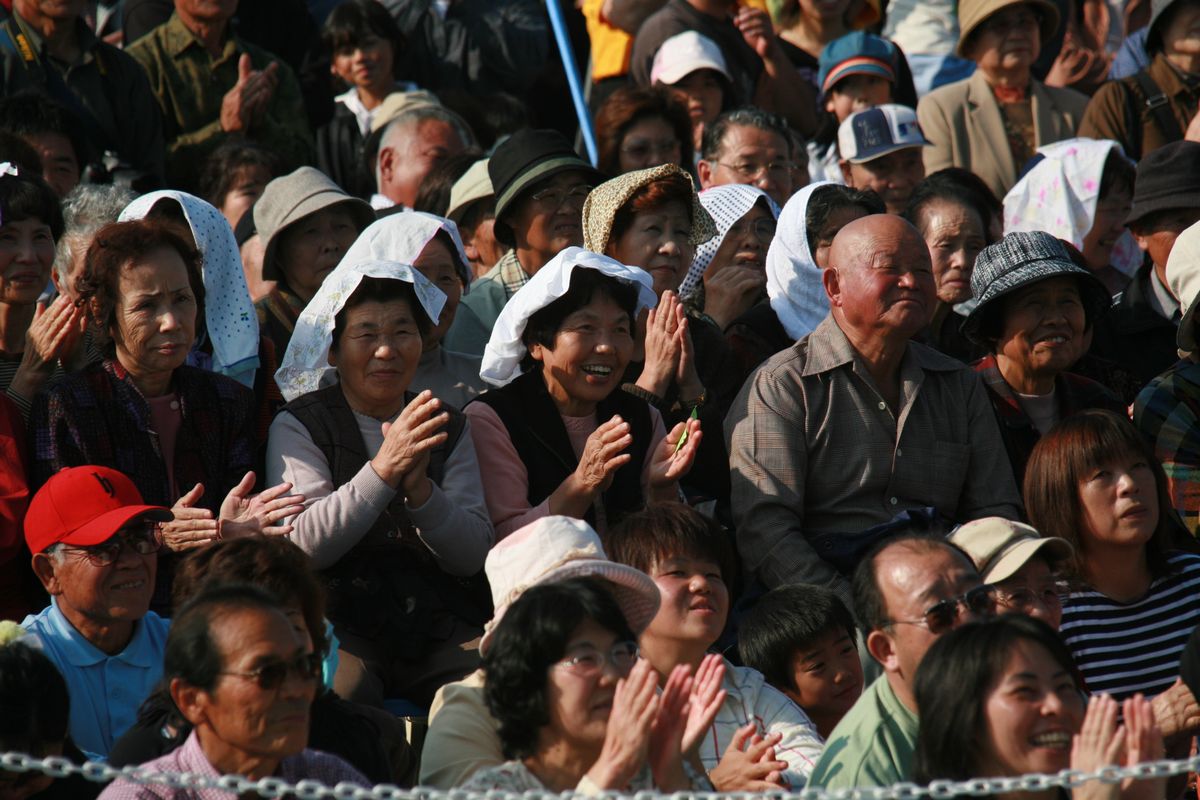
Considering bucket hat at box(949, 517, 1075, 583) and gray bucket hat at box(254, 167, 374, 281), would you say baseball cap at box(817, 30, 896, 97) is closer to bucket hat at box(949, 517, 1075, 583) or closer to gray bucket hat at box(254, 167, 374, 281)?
gray bucket hat at box(254, 167, 374, 281)

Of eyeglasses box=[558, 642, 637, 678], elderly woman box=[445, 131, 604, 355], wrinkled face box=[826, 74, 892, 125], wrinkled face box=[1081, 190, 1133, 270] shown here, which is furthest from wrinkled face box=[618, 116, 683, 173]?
eyeglasses box=[558, 642, 637, 678]

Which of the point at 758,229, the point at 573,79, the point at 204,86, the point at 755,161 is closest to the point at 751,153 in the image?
the point at 755,161

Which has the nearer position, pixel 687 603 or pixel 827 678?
pixel 687 603

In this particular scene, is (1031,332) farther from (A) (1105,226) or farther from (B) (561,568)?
(B) (561,568)

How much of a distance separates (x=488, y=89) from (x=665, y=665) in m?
6.43

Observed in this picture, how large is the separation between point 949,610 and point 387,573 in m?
1.78

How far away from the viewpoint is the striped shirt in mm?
5199

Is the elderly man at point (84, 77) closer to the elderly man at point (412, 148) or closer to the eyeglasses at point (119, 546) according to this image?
the elderly man at point (412, 148)

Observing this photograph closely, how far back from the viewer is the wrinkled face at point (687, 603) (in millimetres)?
4805

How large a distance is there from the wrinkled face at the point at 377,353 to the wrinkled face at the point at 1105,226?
146 inches

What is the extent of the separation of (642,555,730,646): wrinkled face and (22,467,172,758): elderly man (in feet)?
4.51

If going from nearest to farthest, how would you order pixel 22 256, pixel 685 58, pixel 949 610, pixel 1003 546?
pixel 949 610, pixel 1003 546, pixel 22 256, pixel 685 58

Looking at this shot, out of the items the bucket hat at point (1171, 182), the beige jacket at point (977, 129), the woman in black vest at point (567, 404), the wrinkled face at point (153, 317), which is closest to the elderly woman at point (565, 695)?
the woman in black vest at point (567, 404)

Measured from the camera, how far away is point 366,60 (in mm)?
9438
